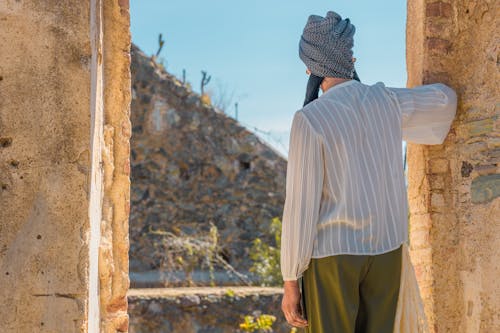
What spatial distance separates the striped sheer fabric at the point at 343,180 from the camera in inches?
118

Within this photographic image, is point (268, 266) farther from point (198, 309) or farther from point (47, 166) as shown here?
point (47, 166)

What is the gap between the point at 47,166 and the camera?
2.97m

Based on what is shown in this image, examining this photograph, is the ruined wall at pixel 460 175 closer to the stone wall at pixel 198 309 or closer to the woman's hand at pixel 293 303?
the woman's hand at pixel 293 303

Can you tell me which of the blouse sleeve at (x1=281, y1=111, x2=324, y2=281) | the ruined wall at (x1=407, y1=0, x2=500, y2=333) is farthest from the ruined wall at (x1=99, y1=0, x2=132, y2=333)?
the ruined wall at (x1=407, y1=0, x2=500, y2=333)

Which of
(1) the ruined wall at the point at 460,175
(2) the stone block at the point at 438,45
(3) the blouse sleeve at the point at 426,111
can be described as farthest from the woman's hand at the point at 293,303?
(2) the stone block at the point at 438,45

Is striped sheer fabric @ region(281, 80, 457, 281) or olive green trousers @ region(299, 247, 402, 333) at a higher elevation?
striped sheer fabric @ region(281, 80, 457, 281)

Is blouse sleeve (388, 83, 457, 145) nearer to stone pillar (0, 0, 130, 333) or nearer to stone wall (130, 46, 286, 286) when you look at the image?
stone pillar (0, 0, 130, 333)

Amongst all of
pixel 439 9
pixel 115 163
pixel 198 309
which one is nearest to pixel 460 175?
pixel 439 9

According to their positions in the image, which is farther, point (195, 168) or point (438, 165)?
point (195, 168)

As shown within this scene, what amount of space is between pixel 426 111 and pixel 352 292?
98 centimetres

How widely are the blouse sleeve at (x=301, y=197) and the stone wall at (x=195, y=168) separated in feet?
32.4

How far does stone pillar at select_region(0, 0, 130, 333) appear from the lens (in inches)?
115

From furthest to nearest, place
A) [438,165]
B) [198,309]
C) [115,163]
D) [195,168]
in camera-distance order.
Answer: [195,168]
[198,309]
[438,165]
[115,163]

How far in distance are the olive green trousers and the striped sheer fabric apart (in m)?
0.04
